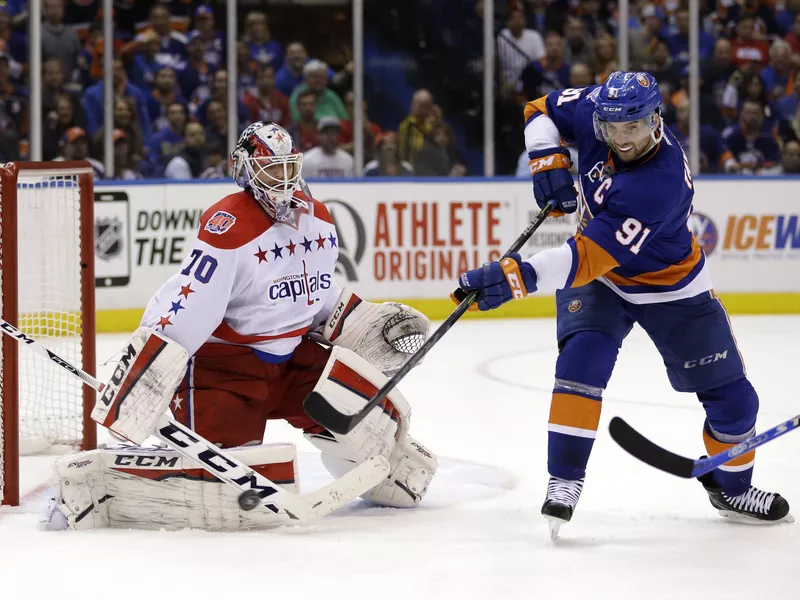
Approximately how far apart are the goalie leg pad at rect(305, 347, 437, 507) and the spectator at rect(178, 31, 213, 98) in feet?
14.8

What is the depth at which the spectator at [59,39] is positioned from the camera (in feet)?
23.2

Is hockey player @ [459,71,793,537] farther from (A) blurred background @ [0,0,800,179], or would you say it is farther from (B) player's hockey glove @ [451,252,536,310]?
(A) blurred background @ [0,0,800,179]

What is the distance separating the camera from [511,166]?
25.4 feet

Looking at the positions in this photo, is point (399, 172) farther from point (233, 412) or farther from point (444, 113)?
point (233, 412)

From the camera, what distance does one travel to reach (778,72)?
A: 824 centimetres

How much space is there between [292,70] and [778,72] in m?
3.07

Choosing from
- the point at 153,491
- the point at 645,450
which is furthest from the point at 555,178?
the point at 153,491

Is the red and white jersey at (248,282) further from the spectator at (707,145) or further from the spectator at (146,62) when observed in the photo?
the spectator at (707,145)

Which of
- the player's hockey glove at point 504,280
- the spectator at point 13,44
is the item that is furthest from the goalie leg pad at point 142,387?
the spectator at point 13,44

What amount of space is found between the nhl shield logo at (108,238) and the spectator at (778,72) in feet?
13.6

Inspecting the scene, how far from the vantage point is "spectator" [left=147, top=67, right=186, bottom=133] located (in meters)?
7.34

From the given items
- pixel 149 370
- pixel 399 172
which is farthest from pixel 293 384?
pixel 399 172

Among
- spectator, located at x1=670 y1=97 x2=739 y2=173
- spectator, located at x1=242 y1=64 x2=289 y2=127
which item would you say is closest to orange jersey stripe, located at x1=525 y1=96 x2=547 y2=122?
spectator, located at x1=242 y1=64 x2=289 y2=127

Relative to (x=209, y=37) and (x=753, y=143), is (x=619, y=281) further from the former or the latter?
(x=753, y=143)
